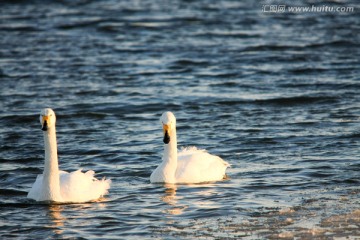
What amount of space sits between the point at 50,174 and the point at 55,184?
158 mm

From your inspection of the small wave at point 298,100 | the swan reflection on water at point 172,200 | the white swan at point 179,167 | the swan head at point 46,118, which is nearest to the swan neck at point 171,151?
the white swan at point 179,167

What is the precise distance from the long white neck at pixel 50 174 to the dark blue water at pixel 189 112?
257 mm

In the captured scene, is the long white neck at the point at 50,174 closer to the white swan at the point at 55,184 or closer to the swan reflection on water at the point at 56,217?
the white swan at the point at 55,184

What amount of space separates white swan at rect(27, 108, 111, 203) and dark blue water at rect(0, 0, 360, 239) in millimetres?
236

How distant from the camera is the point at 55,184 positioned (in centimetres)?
1226

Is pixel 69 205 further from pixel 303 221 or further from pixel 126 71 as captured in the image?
pixel 126 71

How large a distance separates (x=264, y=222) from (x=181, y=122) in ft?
24.6

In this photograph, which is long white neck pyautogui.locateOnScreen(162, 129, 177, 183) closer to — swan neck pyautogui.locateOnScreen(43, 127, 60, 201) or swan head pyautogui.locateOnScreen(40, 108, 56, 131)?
swan neck pyautogui.locateOnScreen(43, 127, 60, 201)

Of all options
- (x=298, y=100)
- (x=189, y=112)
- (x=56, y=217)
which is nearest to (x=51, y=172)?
(x=56, y=217)

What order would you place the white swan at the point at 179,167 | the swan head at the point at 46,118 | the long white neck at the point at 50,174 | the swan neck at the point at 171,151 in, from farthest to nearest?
the swan neck at the point at 171,151 → the white swan at the point at 179,167 → the swan head at the point at 46,118 → the long white neck at the point at 50,174

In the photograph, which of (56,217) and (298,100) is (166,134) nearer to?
(56,217)

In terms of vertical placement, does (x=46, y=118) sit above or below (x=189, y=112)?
above

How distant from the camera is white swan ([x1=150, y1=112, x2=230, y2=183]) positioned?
13398 millimetres

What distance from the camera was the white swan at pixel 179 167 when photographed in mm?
13398
